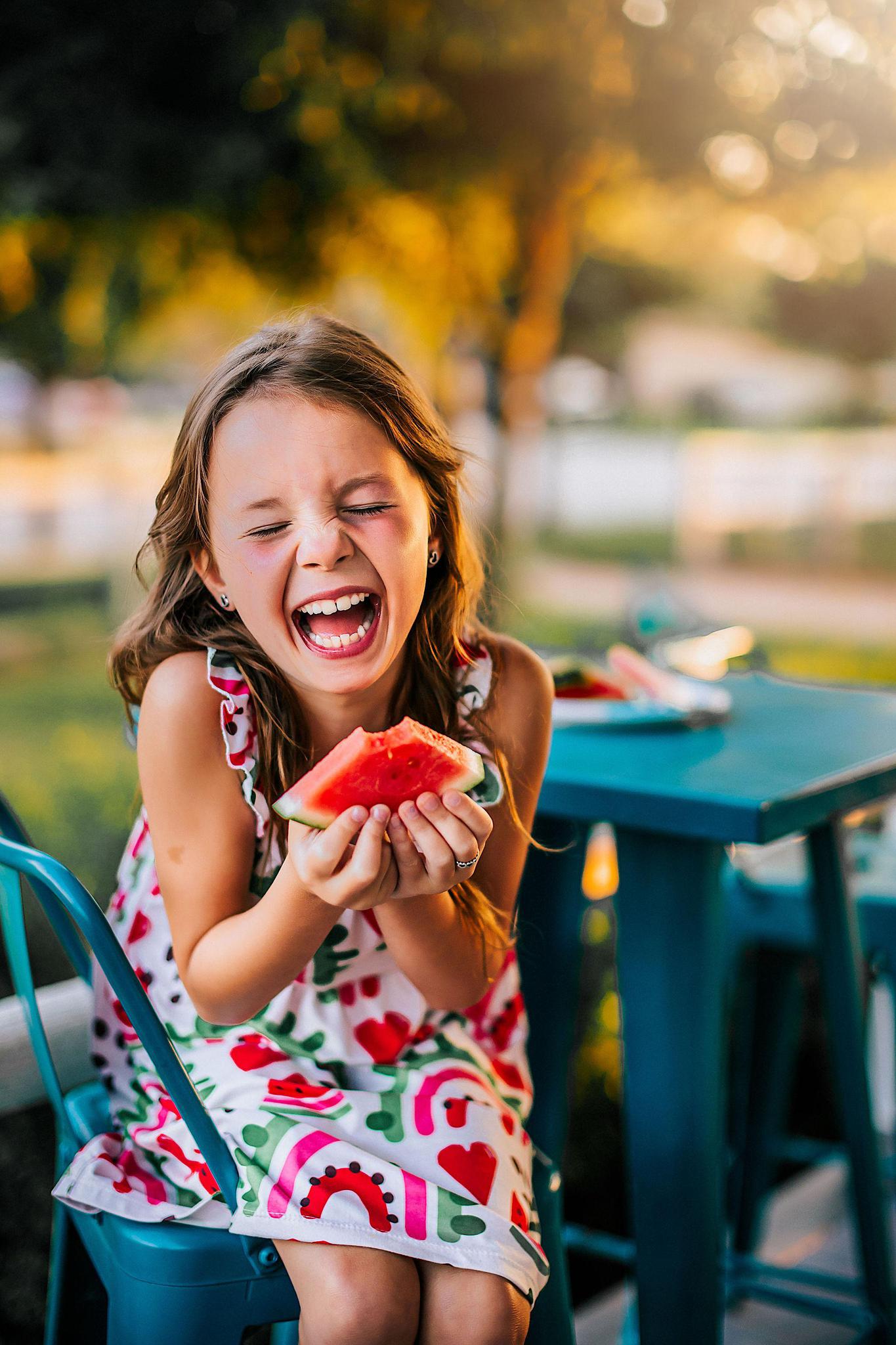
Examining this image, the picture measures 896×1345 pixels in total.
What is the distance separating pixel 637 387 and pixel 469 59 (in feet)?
41.4

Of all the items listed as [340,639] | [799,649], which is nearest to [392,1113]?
[340,639]

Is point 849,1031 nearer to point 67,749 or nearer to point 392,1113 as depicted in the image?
point 392,1113

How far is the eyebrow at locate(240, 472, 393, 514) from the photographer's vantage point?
143 centimetres

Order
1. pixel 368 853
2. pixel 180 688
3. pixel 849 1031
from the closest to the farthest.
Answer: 1. pixel 368 853
2. pixel 180 688
3. pixel 849 1031

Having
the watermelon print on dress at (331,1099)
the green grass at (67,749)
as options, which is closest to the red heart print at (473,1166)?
the watermelon print on dress at (331,1099)

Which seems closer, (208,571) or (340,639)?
(340,639)

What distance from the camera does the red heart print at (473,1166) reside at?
1.38 meters

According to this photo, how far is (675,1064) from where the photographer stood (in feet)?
6.01

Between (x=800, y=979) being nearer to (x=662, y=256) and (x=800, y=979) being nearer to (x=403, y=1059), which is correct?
(x=403, y=1059)

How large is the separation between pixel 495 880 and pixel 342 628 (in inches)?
16.0

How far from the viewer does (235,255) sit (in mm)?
5020

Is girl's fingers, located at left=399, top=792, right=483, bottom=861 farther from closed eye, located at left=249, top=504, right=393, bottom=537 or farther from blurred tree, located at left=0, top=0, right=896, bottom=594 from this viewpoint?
blurred tree, located at left=0, top=0, right=896, bottom=594

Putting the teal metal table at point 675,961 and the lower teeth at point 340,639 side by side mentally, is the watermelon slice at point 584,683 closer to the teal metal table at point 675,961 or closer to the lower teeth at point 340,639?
the teal metal table at point 675,961

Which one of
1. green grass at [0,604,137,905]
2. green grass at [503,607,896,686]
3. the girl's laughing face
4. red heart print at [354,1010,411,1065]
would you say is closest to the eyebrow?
the girl's laughing face
